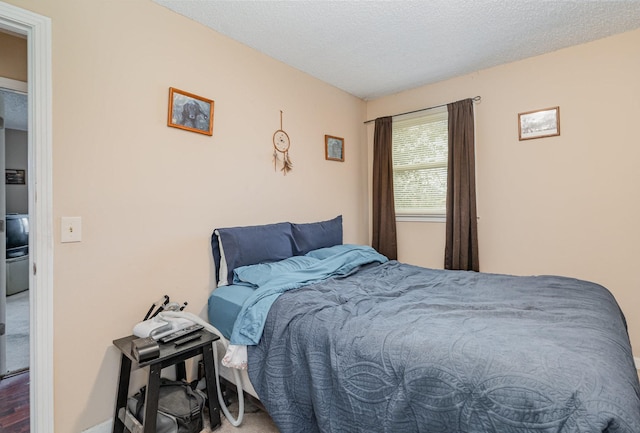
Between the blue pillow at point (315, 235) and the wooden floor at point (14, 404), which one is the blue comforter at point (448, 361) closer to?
the blue pillow at point (315, 235)

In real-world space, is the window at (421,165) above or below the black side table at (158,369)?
above

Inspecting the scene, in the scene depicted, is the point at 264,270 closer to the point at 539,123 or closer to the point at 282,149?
the point at 282,149

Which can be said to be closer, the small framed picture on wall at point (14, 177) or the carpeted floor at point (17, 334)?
the carpeted floor at point (17, 334)

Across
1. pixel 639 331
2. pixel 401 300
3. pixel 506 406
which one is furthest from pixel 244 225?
pixel 639 331

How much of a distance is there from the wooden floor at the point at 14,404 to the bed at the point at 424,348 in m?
1.16

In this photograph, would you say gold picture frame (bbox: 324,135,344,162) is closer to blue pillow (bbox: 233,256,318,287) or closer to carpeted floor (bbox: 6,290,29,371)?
blue pillow (bbox: 233,256,318,287)

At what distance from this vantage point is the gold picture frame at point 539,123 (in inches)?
104

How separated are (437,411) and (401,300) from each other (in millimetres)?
715

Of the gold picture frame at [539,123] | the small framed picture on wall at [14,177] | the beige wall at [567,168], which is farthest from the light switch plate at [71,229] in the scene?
the small framed picture on wall at [14,177]

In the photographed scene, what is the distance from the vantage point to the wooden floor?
1.75 metres

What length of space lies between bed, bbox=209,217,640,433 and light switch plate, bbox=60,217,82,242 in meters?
0.78

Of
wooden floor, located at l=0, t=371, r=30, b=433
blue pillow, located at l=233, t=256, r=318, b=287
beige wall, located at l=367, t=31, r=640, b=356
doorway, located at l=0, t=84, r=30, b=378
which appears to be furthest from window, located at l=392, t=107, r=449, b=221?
wooden floor, located at l=0, t=371, r=30, b=433

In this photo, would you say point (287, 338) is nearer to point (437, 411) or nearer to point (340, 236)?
point (437, 411)

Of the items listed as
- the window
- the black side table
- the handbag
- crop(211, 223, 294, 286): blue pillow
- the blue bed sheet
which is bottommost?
the handbag
